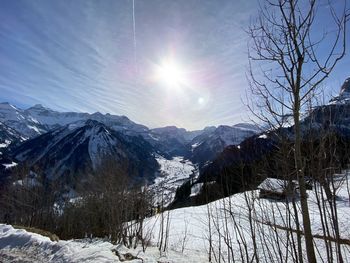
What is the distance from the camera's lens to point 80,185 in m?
41.6

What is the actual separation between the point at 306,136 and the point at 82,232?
36716 millimetres

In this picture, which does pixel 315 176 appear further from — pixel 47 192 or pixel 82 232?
pixel 47 192

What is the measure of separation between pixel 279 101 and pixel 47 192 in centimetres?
5303

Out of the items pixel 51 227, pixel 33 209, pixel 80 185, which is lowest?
pixel 51 227

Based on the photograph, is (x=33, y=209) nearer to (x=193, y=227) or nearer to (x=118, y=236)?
(x=193, y=227)

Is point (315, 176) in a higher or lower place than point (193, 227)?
higher

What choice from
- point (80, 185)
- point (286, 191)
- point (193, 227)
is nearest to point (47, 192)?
point (80, 185)

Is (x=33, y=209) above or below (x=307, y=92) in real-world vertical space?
below

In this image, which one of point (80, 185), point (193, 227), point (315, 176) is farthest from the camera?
point (80, 185)

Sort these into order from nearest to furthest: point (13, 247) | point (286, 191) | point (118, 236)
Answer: point (286, 191)
point (13, 247)
point (118, 236)

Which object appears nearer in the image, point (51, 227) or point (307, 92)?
point (307, 92)

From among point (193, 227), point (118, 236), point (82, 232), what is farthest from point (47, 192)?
point (118, 236)

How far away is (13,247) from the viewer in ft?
37.7

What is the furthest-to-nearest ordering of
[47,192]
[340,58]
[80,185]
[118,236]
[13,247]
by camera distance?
[47,192] < [80,185] < [118,236] < [13,247] < [340,58]
